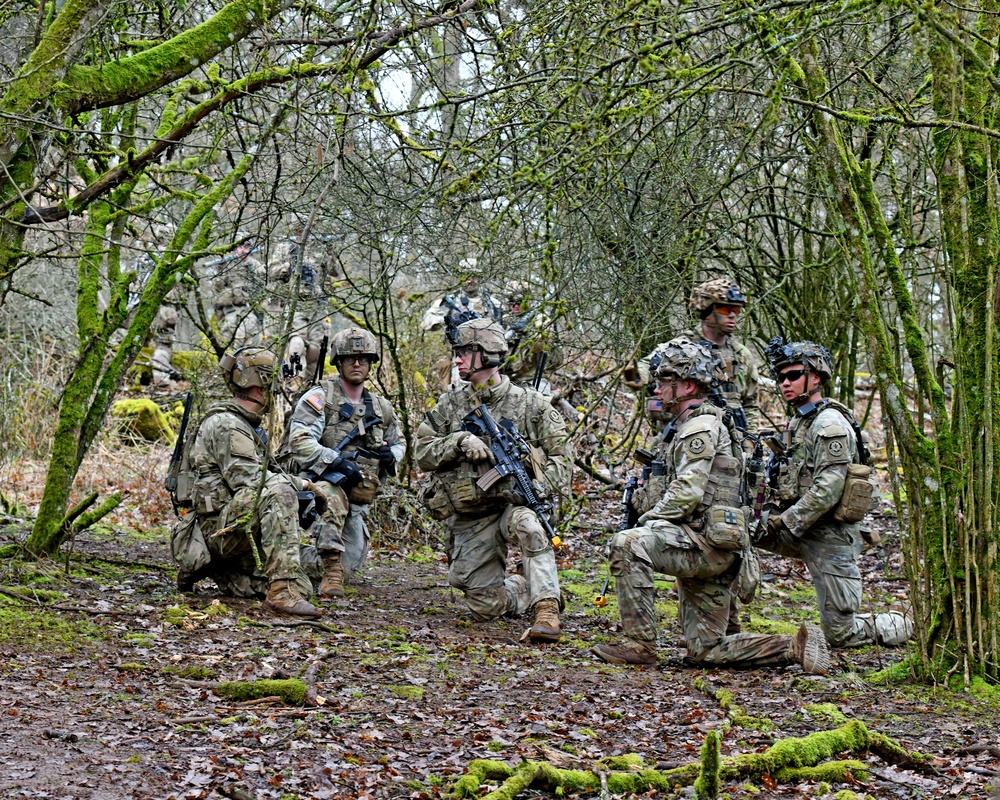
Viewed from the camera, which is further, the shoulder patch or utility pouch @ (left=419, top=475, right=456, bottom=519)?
the shoulder patch

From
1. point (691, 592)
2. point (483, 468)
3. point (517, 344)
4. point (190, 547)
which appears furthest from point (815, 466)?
point (190, 547)

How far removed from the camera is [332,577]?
9.23 metres

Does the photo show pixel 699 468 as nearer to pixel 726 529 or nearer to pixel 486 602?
pixel 726 529

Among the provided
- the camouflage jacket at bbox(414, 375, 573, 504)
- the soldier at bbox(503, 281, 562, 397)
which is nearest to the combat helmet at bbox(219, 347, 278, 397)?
the camouflage jacket at bbox(414, 375, 573, 504)

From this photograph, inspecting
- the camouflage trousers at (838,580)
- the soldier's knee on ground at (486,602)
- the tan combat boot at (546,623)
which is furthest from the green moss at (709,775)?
the soldier's knee on ground at (486,602)

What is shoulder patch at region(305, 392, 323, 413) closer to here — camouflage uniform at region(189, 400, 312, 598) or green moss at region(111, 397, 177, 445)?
camouflage uniform at region(189, 400, 312, 598)

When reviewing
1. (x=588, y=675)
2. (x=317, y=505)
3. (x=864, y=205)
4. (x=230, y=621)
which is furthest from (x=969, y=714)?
(x=317, y=505)

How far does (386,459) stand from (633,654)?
346 cm

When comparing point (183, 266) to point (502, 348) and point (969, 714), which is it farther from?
point (969, 714)

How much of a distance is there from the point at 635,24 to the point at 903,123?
4.16 feet

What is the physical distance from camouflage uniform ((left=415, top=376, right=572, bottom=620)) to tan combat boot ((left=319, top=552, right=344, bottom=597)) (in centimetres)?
105

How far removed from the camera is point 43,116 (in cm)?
646

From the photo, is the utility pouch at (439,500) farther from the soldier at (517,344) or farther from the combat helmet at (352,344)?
the soldier at (517,344)

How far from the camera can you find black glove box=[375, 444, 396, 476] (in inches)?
387
